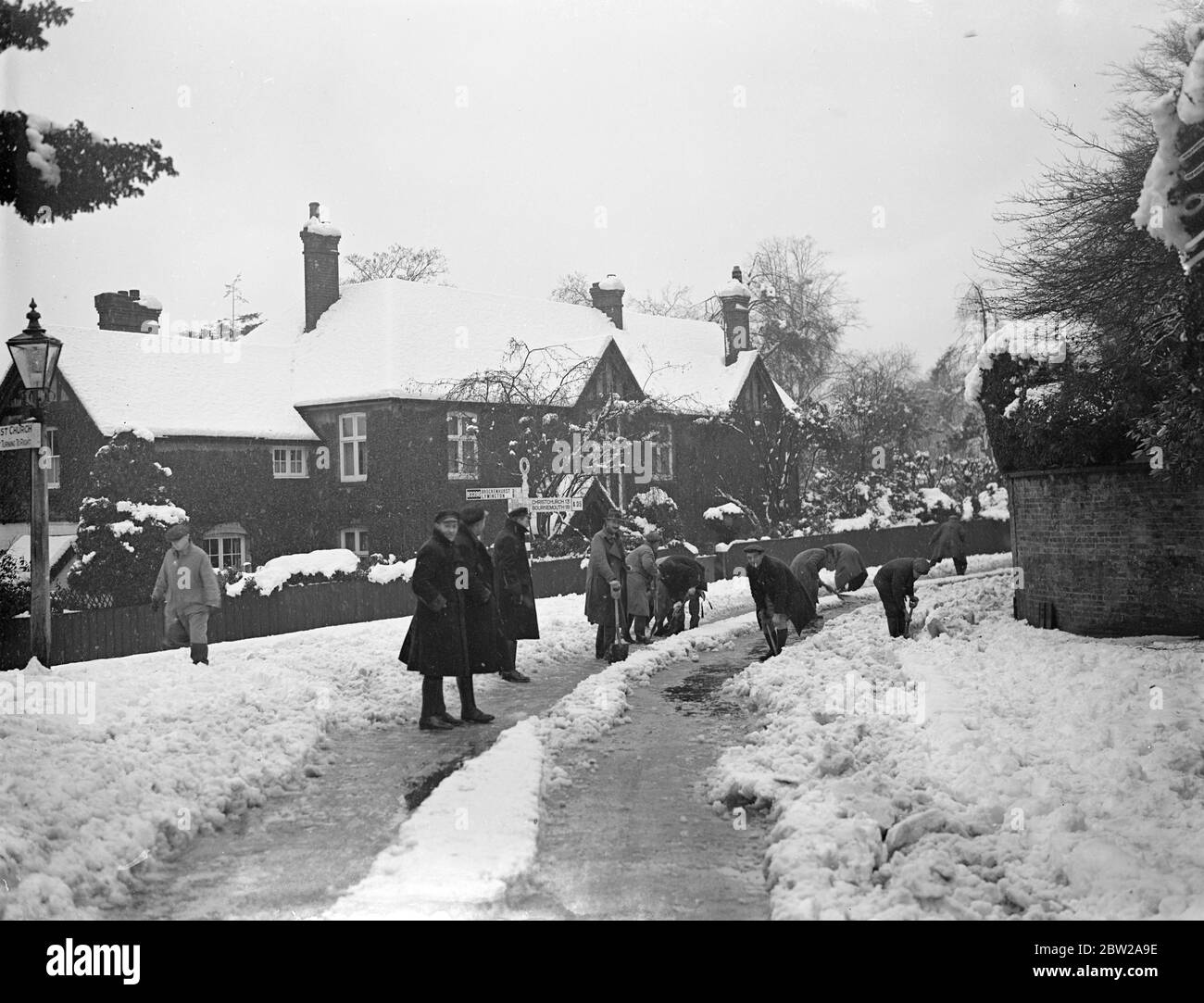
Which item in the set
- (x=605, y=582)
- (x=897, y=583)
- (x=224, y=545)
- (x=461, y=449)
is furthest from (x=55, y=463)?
(x=897, y=583)

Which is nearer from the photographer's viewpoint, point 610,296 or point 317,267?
point 317,267

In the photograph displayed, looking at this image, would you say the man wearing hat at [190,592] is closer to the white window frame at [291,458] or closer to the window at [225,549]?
the window at [225,549]

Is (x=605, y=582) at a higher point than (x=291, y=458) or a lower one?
lower

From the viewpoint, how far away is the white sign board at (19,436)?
931 centimetres

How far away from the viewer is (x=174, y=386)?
24688 mm

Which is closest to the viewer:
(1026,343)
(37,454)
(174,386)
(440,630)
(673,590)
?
(440,630)

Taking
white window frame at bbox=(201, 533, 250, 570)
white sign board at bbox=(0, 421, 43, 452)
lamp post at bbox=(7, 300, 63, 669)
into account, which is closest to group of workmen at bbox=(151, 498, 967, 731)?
lamp post at bbox=(7, 300, 63, 669)

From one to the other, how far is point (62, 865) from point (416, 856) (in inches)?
72.4

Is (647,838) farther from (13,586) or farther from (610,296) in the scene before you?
(610,296)

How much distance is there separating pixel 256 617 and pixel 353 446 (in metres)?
10.8

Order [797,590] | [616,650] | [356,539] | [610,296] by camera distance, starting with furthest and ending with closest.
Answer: [610,296], [356,539], [616,650], [797,590]
